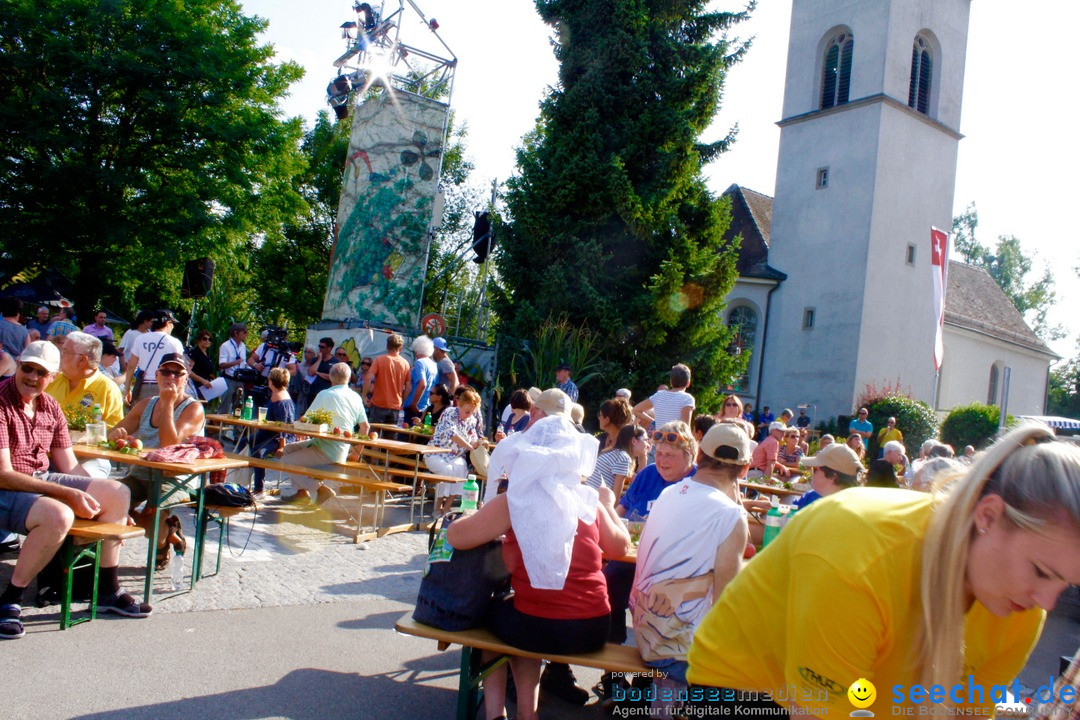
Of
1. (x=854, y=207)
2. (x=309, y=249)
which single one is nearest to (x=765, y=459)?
(x=854, y=207)

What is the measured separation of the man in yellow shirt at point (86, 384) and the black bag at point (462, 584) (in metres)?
3.41

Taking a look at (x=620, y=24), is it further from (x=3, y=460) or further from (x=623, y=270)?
(x=3, y=460)

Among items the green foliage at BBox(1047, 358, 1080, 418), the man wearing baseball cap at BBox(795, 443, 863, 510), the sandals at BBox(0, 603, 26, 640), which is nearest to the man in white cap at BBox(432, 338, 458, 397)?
the man wearing baseball cap at BBox(795, 443, 863, 510)

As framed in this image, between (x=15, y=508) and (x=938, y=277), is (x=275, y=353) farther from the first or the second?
(x=938, y=277)

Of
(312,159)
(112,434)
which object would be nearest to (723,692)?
(112,434)

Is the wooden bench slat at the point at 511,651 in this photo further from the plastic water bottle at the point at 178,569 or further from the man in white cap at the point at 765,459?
the man in white cap at the point at 765,459

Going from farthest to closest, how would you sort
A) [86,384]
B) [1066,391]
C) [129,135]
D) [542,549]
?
1. [1066,391]
2. [129,135]
3. [86,384]
4. [542,549]

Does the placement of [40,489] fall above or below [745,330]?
below

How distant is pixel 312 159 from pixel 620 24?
21164 mm

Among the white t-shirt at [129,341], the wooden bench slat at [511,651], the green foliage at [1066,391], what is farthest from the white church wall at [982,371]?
the wooden bench slat at [511,651]

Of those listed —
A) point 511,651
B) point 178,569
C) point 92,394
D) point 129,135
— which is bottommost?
point 178,569

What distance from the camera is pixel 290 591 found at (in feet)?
19.9

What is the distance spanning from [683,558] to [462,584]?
104cm

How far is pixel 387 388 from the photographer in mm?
11250
